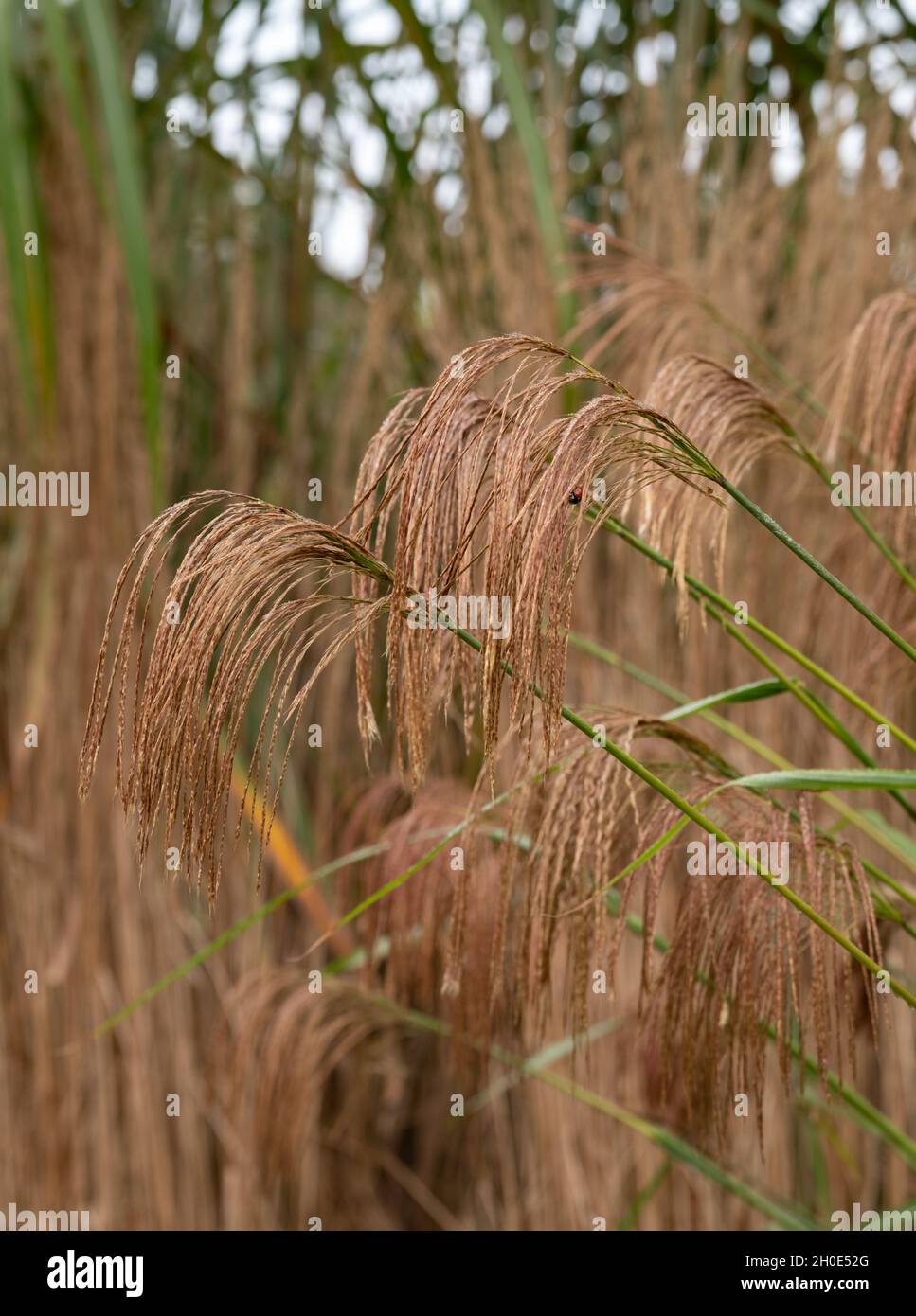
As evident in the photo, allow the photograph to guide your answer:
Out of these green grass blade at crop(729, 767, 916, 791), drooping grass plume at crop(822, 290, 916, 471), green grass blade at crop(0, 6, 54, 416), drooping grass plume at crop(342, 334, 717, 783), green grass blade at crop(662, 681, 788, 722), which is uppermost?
green grass blade at crop(0, 6, 54, 416)

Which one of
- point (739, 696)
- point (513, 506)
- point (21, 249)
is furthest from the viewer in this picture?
point (21, 249)

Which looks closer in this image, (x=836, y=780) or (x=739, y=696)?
(x=836, y=780)

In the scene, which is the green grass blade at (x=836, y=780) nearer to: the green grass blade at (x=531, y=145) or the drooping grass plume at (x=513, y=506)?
the drooping grass plume at (x=513, y=506)

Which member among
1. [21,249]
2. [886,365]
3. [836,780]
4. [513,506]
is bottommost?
[836,780]

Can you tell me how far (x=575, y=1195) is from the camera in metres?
1.31

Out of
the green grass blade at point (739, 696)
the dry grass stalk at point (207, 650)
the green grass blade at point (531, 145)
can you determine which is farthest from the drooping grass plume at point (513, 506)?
the green grass blade at point (531, 145)

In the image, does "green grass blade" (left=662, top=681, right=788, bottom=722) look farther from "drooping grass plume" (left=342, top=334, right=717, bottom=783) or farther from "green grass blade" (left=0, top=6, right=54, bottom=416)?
"green grass blade" (left=0, top=6, right=54, bottom=416)

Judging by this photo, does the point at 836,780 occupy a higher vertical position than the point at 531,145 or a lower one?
lower

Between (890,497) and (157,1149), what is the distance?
112 cm

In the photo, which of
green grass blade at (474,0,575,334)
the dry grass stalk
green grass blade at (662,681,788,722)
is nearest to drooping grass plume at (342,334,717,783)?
the dry grass stalk

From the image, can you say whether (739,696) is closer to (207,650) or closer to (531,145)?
(207,650)

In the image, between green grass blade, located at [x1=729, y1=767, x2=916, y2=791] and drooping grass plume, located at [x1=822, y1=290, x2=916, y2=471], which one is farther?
drooping grass plume, located at [x1=822, y1=290, x2=916, y2=471]

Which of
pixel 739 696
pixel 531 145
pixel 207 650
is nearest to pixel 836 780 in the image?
pixel 739 696
